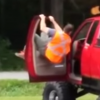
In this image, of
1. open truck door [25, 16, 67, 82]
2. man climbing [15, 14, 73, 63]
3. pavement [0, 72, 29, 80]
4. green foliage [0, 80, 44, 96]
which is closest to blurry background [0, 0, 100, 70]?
pavement [0, 72, 29, 80]

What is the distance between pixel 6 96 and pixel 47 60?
152 inches

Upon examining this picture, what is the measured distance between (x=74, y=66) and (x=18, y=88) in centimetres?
426

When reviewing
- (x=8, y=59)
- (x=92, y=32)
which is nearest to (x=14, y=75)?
(x=8, y=59)

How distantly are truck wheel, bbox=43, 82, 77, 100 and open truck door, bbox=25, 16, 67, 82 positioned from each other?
22.2 inches

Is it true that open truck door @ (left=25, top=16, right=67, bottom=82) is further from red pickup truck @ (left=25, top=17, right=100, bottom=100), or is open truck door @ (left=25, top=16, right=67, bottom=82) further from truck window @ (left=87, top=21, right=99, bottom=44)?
truck window @ (left=87, top=21, right=99, bottom=44)

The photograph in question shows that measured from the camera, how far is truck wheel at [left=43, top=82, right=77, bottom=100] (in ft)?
36.9

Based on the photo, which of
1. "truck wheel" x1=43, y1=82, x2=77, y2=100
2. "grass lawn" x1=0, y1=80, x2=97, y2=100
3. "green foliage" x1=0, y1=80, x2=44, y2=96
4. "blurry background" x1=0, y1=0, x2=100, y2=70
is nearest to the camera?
"truck wheel" x1=43, y1=82, x2=77, y2=100

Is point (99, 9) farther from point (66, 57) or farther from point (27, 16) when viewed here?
point (27, 16)

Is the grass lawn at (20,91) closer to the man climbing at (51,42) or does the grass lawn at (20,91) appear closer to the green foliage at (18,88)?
the green foliage at (18,88)

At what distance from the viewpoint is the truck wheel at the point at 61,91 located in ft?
36.9

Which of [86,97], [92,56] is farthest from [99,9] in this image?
[86,97]

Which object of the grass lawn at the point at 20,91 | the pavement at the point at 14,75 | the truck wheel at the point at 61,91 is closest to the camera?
the truck wheel at the point at 61,91

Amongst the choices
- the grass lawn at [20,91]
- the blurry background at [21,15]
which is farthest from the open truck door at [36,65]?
the blurry background at [21,15]

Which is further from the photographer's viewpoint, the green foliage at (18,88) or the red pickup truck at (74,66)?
the green foliage at (18,88)
